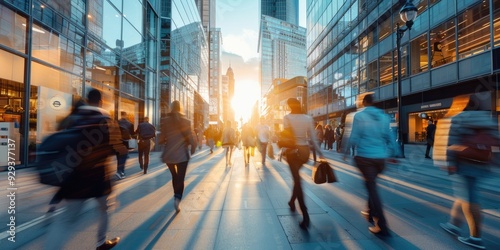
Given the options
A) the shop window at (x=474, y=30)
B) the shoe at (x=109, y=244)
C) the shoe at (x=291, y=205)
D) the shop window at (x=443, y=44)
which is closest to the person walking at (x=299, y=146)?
the shoe at (x=291, y=205)

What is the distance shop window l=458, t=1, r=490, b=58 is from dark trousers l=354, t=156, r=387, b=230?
14843mm

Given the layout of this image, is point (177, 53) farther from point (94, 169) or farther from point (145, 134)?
point (94, 169)

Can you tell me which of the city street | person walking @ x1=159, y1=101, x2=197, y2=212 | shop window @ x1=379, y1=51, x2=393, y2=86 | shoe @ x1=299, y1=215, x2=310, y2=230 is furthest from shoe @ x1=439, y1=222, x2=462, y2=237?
shop window @ x1=379, y1=51, x2=393, y2=86

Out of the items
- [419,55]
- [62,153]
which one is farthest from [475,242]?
[419,55]

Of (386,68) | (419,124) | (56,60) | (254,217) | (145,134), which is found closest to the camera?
(254,217)

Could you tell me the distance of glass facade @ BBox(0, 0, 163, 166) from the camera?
9.52 m

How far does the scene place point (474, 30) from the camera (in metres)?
14.5

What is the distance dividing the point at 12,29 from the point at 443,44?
841 inches

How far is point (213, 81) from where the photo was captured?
96812mm

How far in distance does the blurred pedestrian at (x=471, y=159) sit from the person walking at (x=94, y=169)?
13.4 ft

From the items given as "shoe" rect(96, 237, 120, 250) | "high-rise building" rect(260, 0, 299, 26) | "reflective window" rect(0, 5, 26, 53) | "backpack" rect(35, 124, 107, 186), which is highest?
"high-rise building" rect(260, 0, 299, 26)

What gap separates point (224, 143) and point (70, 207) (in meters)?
9.56

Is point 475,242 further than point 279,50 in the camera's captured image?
No

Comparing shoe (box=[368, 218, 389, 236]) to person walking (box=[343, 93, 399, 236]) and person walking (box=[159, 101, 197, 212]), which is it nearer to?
person walking (box=[343, 93, 399, 236])
